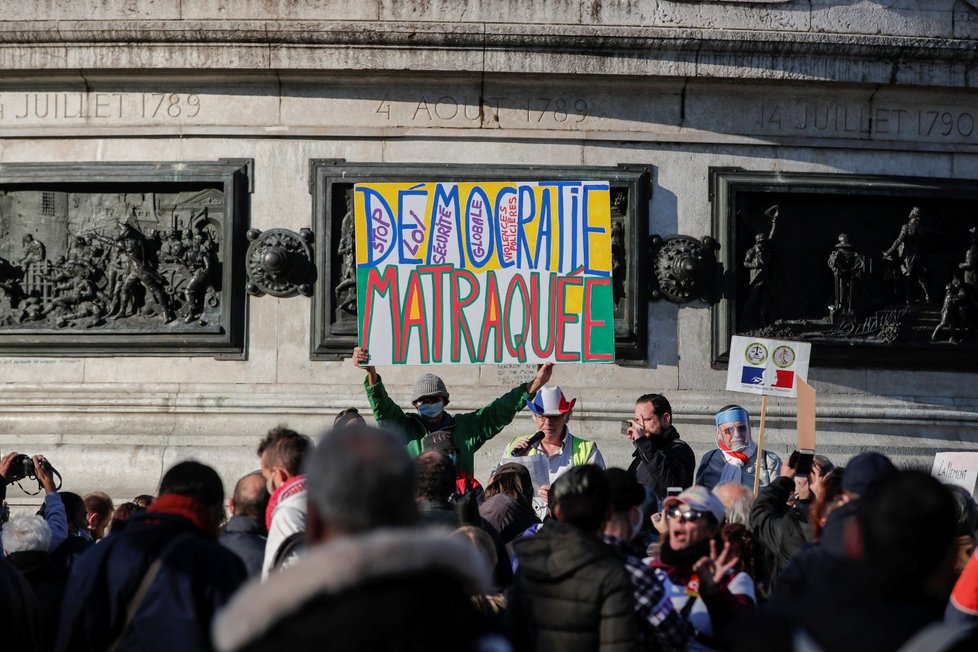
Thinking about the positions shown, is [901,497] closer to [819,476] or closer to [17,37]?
[819,476]

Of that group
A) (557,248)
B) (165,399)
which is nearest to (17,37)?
(165,399)

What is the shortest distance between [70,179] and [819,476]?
798 cm

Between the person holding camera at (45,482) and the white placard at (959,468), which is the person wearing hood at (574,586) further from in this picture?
the white placard at (959,468)

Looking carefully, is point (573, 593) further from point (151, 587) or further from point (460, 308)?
point (460, 308)

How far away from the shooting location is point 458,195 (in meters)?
13.1

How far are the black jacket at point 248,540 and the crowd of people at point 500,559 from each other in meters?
0.01

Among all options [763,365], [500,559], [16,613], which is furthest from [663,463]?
[16,613]

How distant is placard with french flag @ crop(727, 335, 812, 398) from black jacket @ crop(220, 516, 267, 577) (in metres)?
6.30

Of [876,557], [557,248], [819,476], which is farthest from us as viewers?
[557,248]

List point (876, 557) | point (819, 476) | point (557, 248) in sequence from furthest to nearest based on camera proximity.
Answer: point (557, 248) → point (819, 476) → point (876, 557)

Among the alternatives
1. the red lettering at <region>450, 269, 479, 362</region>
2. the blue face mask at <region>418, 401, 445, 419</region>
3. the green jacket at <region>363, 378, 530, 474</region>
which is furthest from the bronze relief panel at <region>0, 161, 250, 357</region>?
the blue face mask at <region>418, 401, 445, 419</region>

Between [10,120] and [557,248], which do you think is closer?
[557,248]

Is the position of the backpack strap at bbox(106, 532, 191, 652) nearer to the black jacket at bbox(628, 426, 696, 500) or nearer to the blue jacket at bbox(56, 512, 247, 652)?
the blue jacket at bbox(56, 512, 247, 652)

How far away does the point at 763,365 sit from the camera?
40.1 feet
